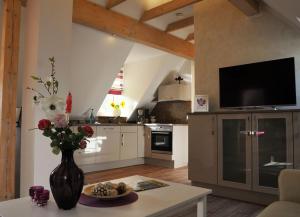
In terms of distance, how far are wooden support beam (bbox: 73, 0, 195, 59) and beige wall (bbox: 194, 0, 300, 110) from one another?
0.95 meters

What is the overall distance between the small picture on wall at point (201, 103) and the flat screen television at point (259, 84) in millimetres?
238

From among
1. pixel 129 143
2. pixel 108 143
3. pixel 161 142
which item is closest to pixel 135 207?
pixel 108 143

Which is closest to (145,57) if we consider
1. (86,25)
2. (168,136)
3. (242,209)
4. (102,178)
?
(168,136)

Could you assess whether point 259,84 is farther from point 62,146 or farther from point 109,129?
point 109,129

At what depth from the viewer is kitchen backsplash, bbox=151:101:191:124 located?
6.33 metres

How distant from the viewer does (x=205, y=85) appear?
157 inches

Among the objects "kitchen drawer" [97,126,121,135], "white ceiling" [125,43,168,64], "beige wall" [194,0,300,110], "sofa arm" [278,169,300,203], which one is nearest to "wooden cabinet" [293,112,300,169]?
"beige wall" [194,0,300,110]

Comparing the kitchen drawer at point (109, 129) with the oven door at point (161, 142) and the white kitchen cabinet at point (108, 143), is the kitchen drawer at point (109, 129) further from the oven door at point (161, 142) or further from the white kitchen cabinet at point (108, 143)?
the oven door at point (161, 142)

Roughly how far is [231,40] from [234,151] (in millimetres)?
1649

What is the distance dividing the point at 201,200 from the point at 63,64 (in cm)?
228

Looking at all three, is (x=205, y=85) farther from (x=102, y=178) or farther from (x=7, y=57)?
(x=7, y=57)

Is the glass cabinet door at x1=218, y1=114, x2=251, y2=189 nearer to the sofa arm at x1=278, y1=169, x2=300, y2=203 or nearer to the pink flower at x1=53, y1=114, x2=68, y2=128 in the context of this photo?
the sofa arm at x1=278, y1=169, x2=300, y2=203

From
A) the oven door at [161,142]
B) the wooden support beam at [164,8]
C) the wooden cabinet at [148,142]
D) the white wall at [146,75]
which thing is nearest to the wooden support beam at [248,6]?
the wooden support beam at [164,8]

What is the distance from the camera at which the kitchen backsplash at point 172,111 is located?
6332 millimetres
